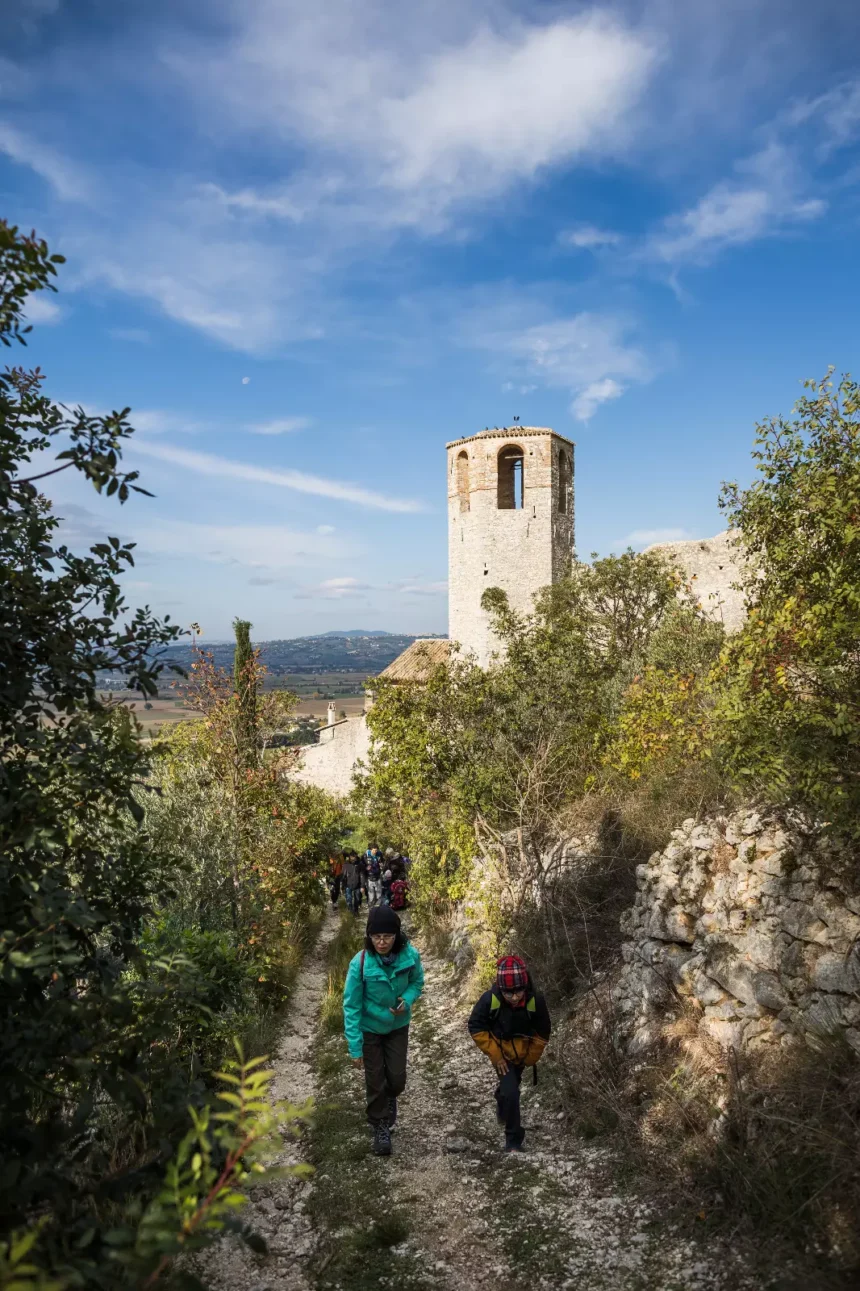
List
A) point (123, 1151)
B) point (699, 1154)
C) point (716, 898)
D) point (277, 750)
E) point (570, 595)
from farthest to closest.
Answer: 1. point (570, 595)
2. point (277, 750)
3. point (716, 898)
4. point (123, 1151)
5. point (699, 1154)

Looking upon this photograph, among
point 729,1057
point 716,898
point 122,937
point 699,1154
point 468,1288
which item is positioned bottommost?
point 468,1288

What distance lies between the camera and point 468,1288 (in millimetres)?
4867

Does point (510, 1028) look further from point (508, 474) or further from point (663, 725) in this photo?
point (508, 474)

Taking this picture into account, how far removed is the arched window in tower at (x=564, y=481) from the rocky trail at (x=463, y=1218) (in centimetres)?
2582

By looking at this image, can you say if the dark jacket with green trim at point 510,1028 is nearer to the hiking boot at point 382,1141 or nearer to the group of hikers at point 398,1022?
the group of hikers at point 398,1022

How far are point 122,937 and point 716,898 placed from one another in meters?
5.60

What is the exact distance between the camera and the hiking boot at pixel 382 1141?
6.59m

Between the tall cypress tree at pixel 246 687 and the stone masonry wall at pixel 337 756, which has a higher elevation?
the tall cypress tree at pixel 246 687

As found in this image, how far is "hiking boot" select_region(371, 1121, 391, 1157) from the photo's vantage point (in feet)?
21.6

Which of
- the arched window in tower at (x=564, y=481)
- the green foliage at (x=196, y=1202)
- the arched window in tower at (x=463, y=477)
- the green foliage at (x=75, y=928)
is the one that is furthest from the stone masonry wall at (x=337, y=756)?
the green foliage at (x=196, y=1202)

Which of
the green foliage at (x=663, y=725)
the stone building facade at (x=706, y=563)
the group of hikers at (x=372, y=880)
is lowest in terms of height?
the group of hikers at (x=372, y=880)

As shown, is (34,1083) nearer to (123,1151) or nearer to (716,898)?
(123,1151)

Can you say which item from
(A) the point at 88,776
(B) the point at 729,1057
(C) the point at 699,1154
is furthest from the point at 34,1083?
(B) the point at 729,1057

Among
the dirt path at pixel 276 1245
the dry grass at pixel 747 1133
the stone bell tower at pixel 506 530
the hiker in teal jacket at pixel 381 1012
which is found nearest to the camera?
the dry grass at pixel 747 1133
